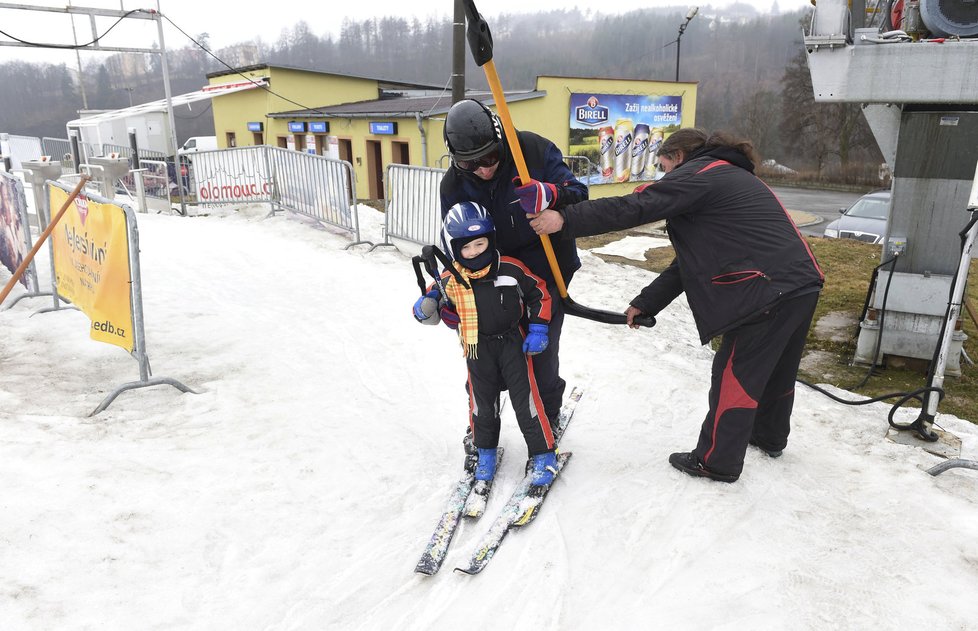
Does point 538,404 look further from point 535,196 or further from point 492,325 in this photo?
point 535,196

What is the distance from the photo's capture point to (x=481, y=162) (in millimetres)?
3320

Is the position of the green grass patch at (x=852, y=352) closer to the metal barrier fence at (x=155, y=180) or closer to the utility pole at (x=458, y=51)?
the utility pole at (x=458, y=51)

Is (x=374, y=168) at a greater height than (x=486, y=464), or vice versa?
(x=374, y=168)

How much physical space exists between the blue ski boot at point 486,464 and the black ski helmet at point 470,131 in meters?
1.64

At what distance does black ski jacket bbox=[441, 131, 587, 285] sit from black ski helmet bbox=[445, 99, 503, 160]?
0.18 meters

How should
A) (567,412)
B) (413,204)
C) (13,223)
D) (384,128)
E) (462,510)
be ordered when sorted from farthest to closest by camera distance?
(384,128) → (413,204) → (13,223) → (567,412) → (462,510)

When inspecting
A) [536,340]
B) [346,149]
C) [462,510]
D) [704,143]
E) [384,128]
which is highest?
[384,128]

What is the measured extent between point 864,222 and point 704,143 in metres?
13.4

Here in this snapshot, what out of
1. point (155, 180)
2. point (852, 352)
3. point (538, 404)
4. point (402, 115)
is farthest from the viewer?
point (402, 115)

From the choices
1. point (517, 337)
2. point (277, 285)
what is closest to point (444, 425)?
Result: point (517, 337)

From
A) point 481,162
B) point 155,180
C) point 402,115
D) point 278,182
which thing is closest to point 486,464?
point 481,162

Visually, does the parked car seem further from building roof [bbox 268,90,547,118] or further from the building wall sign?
the building wall sign

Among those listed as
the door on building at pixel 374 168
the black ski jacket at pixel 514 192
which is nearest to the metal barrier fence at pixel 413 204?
the black ski jacket at pixel 514 192

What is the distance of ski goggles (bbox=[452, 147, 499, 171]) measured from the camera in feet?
10.8
